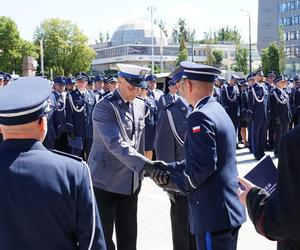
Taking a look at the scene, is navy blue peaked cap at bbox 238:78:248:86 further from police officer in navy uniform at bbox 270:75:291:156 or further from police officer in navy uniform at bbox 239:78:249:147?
police officer in navy uniform at bbox 270:75:291:156

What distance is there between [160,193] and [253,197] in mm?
5788

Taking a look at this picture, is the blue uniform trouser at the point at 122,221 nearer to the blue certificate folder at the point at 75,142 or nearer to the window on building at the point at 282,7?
the blue certificate folder at the point at 75,142

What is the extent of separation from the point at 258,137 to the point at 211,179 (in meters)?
8.51

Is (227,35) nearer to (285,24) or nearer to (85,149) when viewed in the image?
(285,24)

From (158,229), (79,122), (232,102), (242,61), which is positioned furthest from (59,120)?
(242,61)

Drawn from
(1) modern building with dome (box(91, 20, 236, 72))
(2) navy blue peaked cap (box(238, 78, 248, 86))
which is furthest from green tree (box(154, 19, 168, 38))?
(2) navy blue peaked cap (box(238, 78, 248, 86))

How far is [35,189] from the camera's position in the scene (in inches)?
86.3

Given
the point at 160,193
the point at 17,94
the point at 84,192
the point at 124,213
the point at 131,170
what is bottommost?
the point at 160,193

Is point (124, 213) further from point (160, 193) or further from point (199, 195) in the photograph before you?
point (160, 193)

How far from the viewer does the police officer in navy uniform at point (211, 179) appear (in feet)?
10.7

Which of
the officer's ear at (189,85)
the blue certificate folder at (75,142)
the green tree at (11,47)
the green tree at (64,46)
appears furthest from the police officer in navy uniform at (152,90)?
the green tree at (64,46)

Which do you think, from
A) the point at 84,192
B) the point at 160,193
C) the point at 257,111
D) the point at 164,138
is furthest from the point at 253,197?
the point at 257,111

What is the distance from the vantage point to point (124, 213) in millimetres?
4398

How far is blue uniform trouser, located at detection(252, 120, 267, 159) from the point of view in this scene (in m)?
11.4
